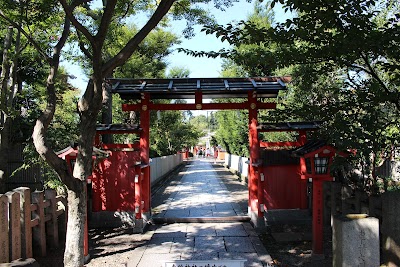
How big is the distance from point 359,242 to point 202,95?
20.8 ft

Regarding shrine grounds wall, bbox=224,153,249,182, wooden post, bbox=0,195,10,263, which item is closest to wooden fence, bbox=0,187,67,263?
wooden post, bbox=0,195,10,263

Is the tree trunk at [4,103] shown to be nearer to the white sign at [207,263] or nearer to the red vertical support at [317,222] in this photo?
the white sign at [207,263]

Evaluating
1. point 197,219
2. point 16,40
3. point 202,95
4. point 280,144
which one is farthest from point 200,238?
point 16,40

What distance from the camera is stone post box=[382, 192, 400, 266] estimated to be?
520 cm

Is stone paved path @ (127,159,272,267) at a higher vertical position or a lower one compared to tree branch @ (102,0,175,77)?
lower

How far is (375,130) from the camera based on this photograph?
17.8ft

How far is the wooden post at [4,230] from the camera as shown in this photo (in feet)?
17.6

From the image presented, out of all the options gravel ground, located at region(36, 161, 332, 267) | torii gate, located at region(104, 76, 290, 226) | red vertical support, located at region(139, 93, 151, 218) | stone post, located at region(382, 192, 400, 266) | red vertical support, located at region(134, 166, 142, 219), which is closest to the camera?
stone post, located at region(382, 192, 400, 266)

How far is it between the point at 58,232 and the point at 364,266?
6.71 metres

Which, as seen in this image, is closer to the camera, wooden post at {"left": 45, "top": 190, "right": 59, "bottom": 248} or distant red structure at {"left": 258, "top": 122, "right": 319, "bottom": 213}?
wooden post at {"left": 45, "top": 190, "right": 59, "bottom": 248}

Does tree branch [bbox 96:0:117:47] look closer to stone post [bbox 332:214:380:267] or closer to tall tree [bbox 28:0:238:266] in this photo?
tall tree [bbox 28:0:238:266]

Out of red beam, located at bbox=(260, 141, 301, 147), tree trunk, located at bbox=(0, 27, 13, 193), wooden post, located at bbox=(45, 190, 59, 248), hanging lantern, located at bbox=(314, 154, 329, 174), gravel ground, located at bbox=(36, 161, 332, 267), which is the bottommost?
gravel ground, located at bbox=(36, 161, 332, 267)

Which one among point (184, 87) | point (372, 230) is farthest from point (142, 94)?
point (372, 230)

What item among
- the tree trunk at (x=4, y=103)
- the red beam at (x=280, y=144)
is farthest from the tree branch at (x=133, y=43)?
the red beam at (x=280, y=144)
